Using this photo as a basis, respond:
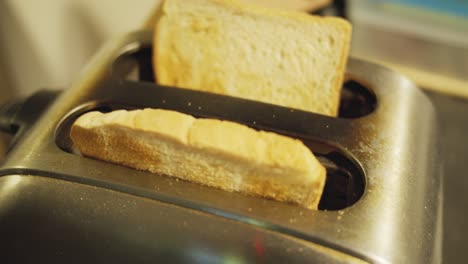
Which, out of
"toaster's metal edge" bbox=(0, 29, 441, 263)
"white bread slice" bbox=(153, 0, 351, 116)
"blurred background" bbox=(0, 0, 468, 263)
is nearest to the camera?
"toaster's metal edge" bbox=(0, 29, 441, 263)

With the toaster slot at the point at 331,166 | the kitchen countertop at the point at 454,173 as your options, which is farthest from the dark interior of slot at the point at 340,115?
the kitchen countertop at the point at 454,173

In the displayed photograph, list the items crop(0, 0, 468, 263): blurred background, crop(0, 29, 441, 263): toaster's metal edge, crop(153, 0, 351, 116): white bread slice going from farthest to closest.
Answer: crop(0, 0, 468, 263): blurred background → crop(153, 0, 351, 116): white bread slice → crop(0, 29, 441, 263): toaster's metal edge

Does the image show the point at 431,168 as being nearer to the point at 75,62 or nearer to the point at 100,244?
the point at 100,244

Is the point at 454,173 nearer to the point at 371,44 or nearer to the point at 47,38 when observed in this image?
the point at 371,44

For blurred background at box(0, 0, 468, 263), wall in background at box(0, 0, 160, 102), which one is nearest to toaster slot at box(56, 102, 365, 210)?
blurred background at box(0, 0, 468, 263)

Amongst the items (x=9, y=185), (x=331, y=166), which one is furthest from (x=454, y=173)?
(x=9, y=185)

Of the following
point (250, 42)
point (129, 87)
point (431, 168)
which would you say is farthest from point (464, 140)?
point (129, 87)

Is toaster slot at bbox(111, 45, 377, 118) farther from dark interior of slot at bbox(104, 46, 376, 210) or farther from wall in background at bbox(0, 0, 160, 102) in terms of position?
wall in background at bbox(0, 0, 160, 102)
